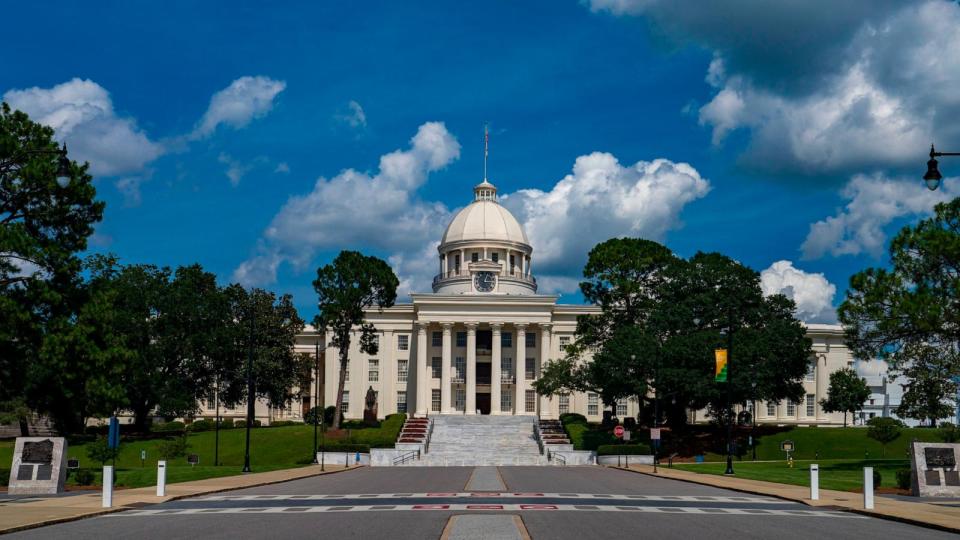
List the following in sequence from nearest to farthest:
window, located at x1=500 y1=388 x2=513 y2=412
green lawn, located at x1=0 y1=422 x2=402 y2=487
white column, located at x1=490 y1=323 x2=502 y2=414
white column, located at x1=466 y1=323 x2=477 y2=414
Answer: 1. green lawn, located at x1=0 y1=422 x2=402 y2=487
2. white column, located at x1=466 y1=323 x2=477 y2=414
3. white column, located at x1=490 y1=323 x2=502 y2=414
4. window, located at x1=500 y1=388 x2=513 y2=412

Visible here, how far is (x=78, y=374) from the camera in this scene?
46750 millimetres

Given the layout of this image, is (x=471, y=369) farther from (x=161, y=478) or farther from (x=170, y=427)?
(x=161, y=478)

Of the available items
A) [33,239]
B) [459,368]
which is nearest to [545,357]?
[459,368]

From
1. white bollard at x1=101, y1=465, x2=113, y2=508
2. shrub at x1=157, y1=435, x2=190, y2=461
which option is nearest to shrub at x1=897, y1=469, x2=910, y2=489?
white bollard at x1=101, y1=465, x2=113, y2=508

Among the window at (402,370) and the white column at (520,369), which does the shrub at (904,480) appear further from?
the window at (402,370)

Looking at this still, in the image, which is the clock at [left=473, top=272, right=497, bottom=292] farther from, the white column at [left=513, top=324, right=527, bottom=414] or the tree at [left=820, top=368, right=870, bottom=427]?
the tree at [left=820, top=368, right=870, bottom=427]

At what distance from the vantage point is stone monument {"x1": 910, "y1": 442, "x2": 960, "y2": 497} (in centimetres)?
3222

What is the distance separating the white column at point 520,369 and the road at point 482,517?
195 ft

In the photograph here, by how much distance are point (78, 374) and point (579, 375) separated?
42635 mm

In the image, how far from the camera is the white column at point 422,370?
95.7m

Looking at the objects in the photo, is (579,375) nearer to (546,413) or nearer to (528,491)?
(546,413)

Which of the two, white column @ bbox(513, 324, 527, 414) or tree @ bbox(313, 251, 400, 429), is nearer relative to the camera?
tree @ bbox(313, 251, 400, 429)

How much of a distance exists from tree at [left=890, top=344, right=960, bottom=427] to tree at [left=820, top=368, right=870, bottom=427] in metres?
52.0

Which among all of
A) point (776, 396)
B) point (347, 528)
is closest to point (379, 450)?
point (776, 396)
